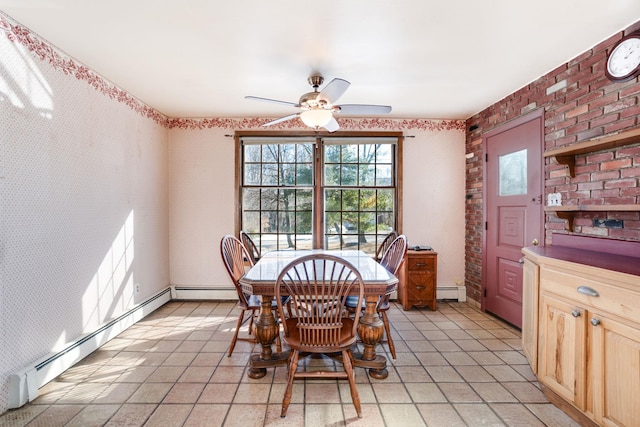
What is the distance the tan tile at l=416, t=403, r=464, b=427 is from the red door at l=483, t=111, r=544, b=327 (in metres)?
1.75

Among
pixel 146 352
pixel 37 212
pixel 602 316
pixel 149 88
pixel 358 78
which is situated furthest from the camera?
pixel 149 88

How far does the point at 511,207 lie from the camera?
132 inches

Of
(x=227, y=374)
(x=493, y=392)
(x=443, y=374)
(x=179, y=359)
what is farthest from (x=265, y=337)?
(x=493, y=392)

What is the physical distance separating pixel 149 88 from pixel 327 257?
2.68 metres

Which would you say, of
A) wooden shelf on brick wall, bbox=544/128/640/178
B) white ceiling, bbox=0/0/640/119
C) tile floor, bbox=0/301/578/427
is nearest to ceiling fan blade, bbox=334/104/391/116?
white ceiling, bbox=0/0/640/119

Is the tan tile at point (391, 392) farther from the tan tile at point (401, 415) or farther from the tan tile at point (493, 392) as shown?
the tan tile at point (493, 392)

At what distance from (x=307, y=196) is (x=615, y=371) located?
10.8ft

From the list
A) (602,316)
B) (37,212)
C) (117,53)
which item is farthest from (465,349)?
(117,53)

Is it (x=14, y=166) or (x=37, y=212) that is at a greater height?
(x=14, y=166)

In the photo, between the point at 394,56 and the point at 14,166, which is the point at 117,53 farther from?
the point at 394,56

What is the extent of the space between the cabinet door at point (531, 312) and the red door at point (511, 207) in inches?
31.7

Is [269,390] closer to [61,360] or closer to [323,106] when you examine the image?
[61,360]

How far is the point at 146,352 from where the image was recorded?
269cm

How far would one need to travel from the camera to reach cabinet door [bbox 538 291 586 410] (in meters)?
1.70
